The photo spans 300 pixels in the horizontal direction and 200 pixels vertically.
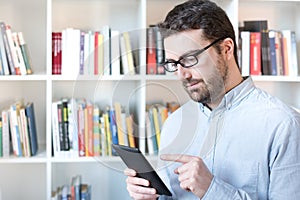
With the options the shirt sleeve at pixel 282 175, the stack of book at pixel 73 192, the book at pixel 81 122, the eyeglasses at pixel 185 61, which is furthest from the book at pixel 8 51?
the shirt sleeve at pixel 282 175

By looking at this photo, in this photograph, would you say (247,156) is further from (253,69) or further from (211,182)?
(253,69)

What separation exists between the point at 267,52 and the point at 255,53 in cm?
6

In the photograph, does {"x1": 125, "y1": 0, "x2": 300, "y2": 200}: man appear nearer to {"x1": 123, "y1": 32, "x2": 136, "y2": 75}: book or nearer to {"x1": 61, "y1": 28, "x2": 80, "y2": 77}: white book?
{"x1": 123, "y1": 32, "x2": 136, "y2": 75}: book

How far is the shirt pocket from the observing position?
4.23ft

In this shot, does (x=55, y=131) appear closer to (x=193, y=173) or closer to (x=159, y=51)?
(x=159, y=51)

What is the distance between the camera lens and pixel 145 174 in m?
1.27

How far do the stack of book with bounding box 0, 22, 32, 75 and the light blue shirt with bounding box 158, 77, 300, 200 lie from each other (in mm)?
1055

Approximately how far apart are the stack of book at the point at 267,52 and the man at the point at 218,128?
102 centimetres

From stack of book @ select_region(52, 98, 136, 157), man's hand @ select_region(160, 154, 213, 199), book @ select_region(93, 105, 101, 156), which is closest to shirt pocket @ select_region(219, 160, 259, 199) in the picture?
man's hand @ select_region(160, 154, 213, 199)

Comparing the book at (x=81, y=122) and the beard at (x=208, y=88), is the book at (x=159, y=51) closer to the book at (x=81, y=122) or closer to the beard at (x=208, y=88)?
the beard at (x=208, y=88)

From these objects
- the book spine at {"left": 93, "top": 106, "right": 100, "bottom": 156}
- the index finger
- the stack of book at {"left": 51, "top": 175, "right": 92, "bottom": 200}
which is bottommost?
the stack of book at {"left": 51, "top": 175, "right": 92, "bottom": 200}

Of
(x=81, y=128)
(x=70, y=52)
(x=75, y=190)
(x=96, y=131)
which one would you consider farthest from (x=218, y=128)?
(x=75, y=190)

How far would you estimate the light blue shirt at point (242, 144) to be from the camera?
1229 millimetres

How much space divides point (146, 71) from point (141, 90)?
64 centimetres
